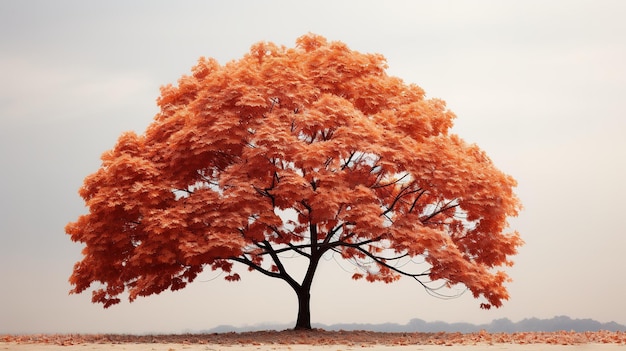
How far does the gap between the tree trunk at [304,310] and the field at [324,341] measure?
29.2 inches

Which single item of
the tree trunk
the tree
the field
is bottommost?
the field

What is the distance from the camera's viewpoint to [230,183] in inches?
713

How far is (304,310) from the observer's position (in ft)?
70.5

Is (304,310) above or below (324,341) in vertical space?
above

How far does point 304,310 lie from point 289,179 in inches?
228

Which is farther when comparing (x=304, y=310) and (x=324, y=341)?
(x=304, y=310)

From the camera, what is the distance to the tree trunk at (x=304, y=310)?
69.7 feet

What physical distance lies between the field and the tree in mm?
1634

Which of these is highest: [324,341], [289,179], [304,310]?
[289,179]

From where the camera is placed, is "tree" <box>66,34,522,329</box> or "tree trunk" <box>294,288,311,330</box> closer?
"tree" <box>66,34,522,329</box>

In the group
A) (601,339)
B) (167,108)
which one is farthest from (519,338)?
(167,108)

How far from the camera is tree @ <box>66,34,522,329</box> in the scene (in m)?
17.9

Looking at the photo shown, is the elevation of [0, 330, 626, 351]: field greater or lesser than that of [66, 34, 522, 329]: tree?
lesser

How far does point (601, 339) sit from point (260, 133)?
10.1 m
